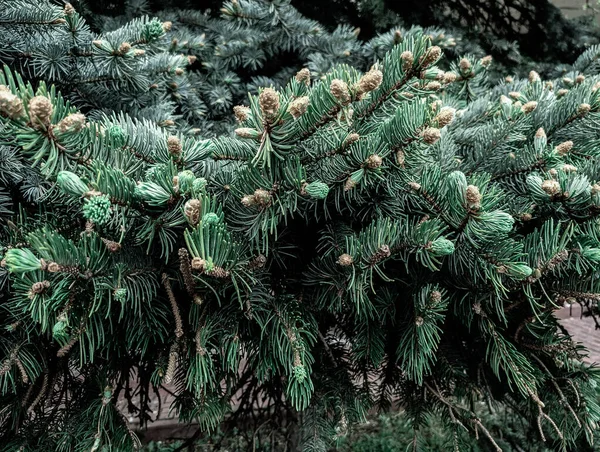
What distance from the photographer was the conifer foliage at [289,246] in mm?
938

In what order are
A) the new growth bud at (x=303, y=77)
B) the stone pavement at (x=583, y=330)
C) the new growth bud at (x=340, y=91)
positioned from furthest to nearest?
the stone pavement at (x=583, y=330) → the new growth bud at (x=303, y=77) → the new growth bud at (x=340, y=91)

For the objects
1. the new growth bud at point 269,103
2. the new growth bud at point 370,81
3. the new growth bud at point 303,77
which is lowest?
the new growth bud at point 303,77

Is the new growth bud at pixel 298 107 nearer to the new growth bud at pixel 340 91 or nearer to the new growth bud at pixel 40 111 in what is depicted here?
the new growth bud at pixel 340 91

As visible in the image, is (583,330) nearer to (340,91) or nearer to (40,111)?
(340,91)

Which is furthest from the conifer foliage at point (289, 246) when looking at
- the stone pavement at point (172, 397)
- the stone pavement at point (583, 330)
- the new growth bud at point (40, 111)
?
the stone pavement at point (583, 330)

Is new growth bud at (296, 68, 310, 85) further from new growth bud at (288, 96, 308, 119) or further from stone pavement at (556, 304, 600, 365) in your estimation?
stone pavement at (556, 304, 600, 365)

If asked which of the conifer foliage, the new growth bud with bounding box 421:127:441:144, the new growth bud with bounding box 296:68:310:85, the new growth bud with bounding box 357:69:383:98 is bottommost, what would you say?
the conifer foliage

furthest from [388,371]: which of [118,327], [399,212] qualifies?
[118,327]

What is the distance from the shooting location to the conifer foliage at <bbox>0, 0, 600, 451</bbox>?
938mm

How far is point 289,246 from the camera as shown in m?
1.23

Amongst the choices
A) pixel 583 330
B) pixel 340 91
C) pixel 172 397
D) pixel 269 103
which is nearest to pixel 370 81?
pixel 340 91

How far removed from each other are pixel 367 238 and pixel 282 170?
233 mm

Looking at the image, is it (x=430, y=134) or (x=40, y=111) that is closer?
(x=40, y=111)

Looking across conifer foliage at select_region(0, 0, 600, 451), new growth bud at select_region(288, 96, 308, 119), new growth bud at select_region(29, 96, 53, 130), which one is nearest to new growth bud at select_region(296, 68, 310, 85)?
conifer foliage at select_region(0, 0, 600, 451)
